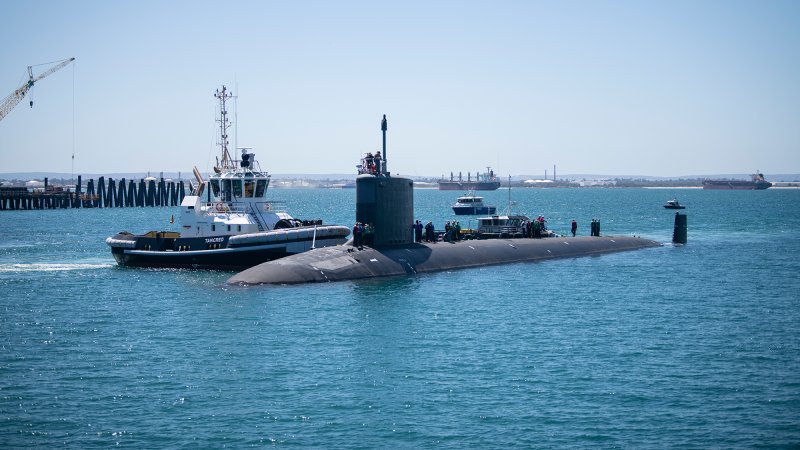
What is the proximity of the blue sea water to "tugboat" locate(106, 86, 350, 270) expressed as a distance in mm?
1823

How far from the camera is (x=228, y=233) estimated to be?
54406 millimetres

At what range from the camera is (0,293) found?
1740 inches

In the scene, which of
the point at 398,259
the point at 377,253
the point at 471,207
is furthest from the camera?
the point at 471,207

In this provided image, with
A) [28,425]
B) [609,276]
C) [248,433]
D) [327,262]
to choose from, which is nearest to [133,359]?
[28,425]

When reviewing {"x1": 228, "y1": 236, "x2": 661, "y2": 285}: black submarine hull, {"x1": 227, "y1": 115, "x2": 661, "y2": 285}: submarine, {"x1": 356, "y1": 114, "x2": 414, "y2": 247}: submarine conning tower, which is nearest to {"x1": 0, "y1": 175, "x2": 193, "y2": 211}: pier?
{"x1": 228, "y1": 236, "x2": 661, "y2": 285}: black submarine hull

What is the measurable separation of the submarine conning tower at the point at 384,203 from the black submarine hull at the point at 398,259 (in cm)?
90

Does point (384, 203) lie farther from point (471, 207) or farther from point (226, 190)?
point (471, 207)

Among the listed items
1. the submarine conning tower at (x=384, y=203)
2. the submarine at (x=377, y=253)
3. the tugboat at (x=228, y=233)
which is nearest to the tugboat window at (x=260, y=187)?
the tugboat at (x=228, y=233)

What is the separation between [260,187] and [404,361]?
2902 cm

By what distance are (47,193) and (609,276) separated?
107620 mm

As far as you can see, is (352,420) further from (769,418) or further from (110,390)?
(769,418)

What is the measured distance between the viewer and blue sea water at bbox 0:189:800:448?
2231 centimetres

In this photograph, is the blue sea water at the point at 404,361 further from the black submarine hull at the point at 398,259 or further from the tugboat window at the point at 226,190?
the tugboat window at the point at 226,190

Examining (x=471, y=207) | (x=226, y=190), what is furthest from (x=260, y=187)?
(x=471, y=207)
